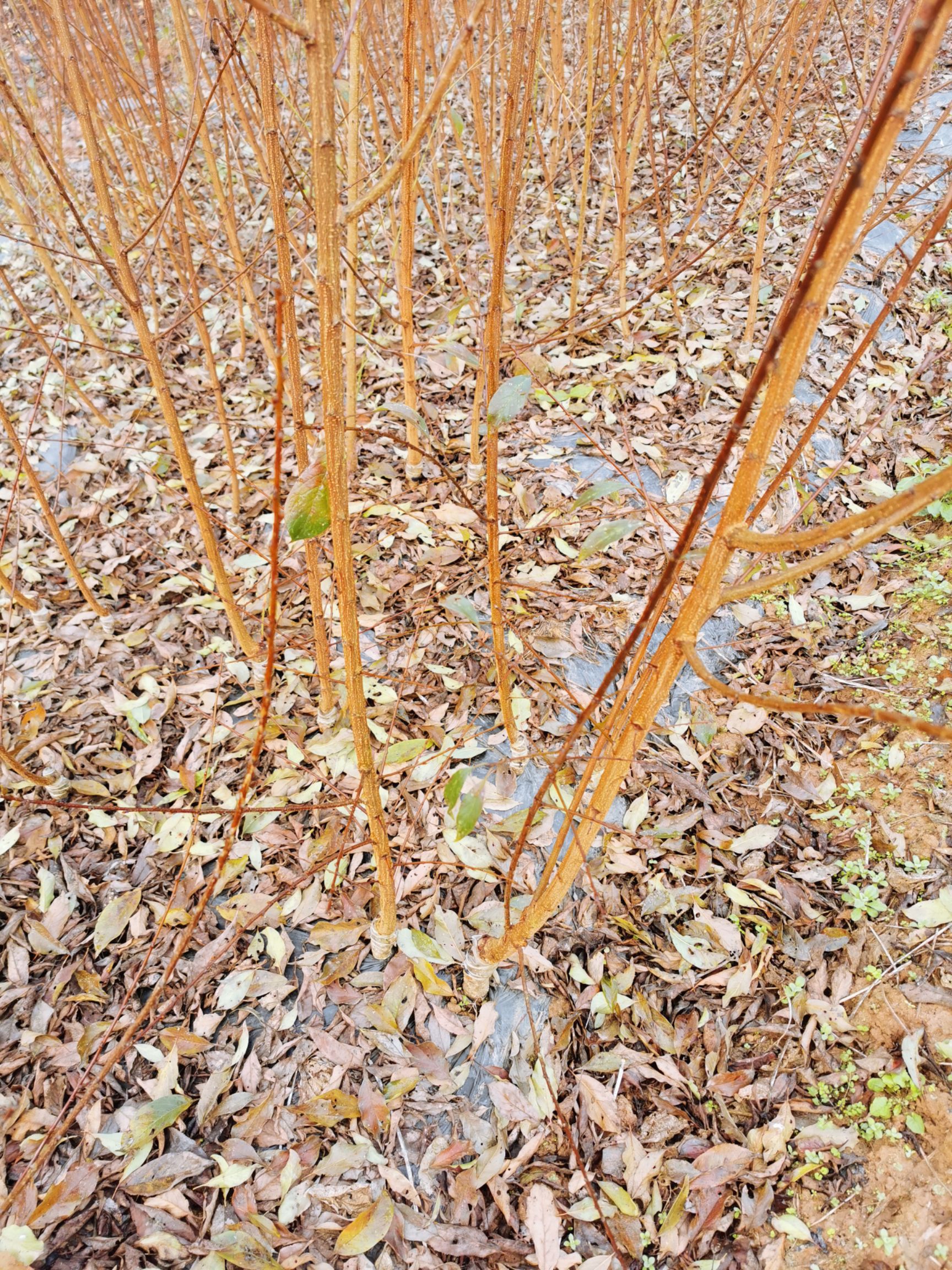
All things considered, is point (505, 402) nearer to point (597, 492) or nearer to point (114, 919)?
point (597, 492)

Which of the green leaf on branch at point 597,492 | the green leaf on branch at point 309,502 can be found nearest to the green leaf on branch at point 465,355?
→ the green leaf on branch at point 597,492

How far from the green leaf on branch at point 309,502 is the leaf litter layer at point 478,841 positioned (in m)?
0.01

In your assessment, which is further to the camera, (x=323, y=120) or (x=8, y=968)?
(x=8, y=968)

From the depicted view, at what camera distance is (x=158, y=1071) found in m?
Result: 1.50

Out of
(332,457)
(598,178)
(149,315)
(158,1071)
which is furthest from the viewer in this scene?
(598,178)

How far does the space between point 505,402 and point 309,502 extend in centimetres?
42

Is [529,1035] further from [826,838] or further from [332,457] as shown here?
[332,457]

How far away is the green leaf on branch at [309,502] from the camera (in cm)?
91

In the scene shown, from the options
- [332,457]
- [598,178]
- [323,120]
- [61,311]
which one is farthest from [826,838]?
[61,311]

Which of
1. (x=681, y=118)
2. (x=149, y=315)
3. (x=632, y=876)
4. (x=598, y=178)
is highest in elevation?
(x=681, y=118)

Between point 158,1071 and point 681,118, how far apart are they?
4.71 metres

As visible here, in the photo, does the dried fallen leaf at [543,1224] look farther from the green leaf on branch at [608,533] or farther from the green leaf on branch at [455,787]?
the green leaf on branch at [608,533]

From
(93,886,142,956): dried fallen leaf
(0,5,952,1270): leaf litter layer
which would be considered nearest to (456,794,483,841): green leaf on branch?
(0,5,952,1270): leaf litter layer

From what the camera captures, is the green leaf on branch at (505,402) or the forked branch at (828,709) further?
the green leaf on branch at (505,402)
